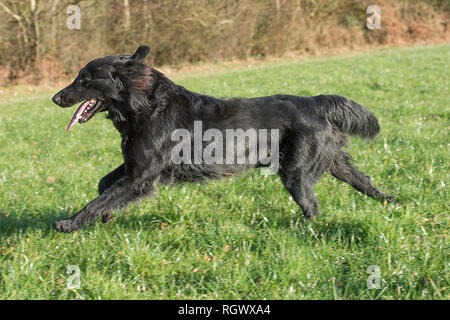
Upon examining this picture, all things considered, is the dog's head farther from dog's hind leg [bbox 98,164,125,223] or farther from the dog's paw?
the dog's paw

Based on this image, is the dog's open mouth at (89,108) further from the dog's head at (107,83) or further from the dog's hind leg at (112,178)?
the dog's hind leg at (112,178)

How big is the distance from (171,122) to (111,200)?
2.52 feet

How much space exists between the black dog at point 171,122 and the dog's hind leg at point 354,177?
0.49 ft

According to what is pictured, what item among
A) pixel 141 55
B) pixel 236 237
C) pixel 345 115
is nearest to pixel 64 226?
pixel 236 237

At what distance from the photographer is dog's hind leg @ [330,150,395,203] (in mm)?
3789

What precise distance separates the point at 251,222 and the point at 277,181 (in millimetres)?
1088

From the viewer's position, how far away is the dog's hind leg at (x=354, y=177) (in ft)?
12.4

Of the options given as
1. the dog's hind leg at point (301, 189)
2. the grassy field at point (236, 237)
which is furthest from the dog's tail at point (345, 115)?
the dog's hind leg at point (301, 189)

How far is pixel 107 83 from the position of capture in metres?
3.32

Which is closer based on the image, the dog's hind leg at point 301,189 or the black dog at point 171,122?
the black dog at point 171,122

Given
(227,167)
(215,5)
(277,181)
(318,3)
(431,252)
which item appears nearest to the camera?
(431,252)
